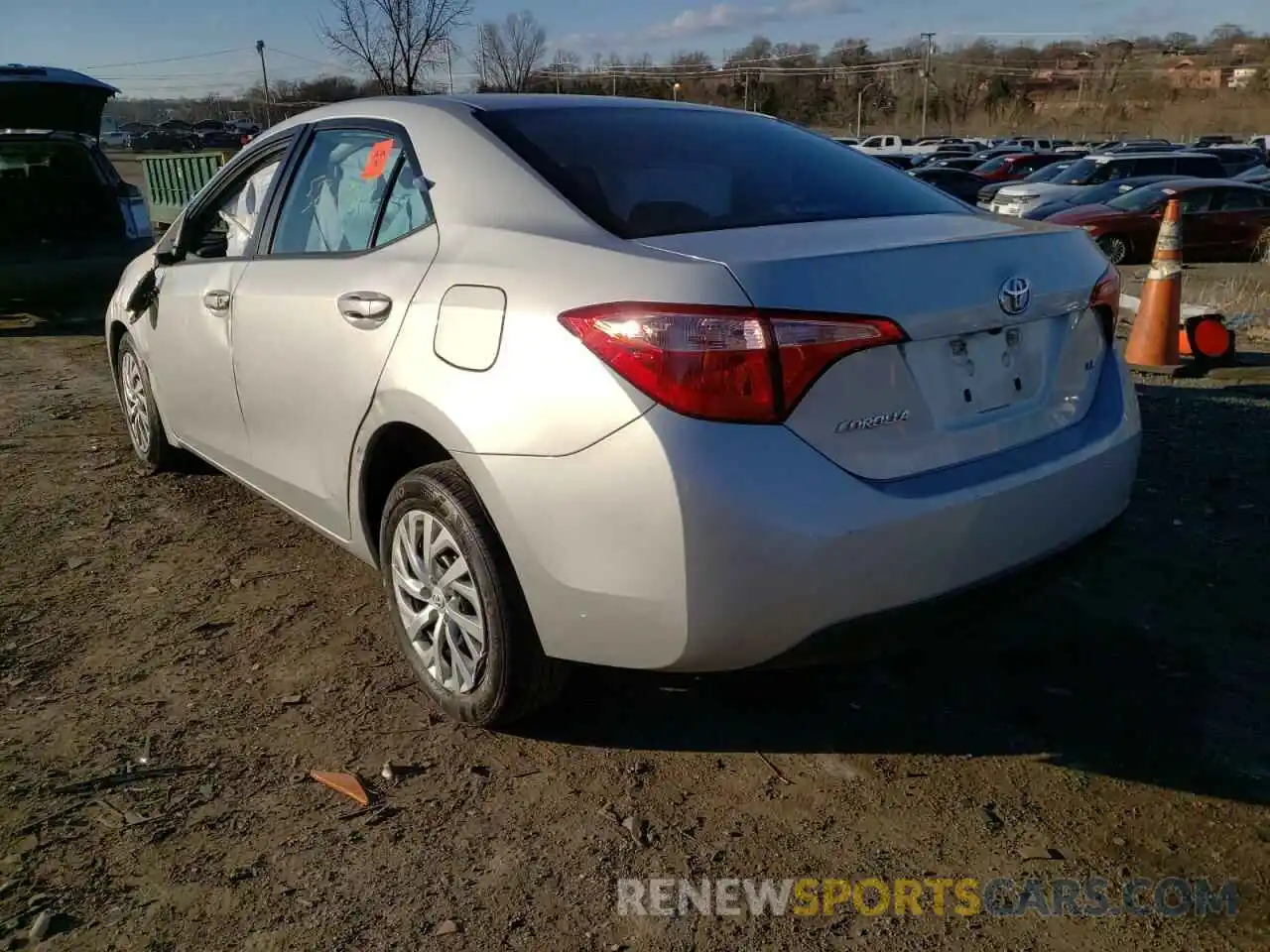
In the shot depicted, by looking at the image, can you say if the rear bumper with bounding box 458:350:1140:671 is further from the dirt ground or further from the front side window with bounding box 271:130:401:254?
the front side window with bounding box 271:130:401:254

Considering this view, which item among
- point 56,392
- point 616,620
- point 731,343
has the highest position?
point 731,343

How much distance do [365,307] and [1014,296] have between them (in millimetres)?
1694

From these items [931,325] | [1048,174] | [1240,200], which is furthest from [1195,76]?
[931,325]

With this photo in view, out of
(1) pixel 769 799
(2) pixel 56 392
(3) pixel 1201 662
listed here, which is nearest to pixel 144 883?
(1) pixel 769 799

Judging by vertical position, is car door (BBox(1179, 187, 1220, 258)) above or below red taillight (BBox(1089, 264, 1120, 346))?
below

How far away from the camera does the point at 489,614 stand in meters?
2.60

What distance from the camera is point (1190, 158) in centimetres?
2170

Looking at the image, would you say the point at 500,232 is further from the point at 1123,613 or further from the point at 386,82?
the point at 386,82

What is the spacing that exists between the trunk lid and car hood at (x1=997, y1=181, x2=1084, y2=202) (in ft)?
60.4

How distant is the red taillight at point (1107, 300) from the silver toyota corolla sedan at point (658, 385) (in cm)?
2

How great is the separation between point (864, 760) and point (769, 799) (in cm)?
31

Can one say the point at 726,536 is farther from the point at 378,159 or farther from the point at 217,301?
the point at 217,301

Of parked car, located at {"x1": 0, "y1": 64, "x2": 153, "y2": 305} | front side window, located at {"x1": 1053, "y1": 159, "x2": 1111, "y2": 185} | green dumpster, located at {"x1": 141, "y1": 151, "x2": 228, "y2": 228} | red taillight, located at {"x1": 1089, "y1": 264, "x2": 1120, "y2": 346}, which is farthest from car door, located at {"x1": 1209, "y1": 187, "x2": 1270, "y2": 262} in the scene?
red taillight, located at {"x1": 1089, "y1": 264, "x2": 1120, "y2": 346}

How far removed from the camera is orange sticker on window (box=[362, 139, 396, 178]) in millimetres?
3186
